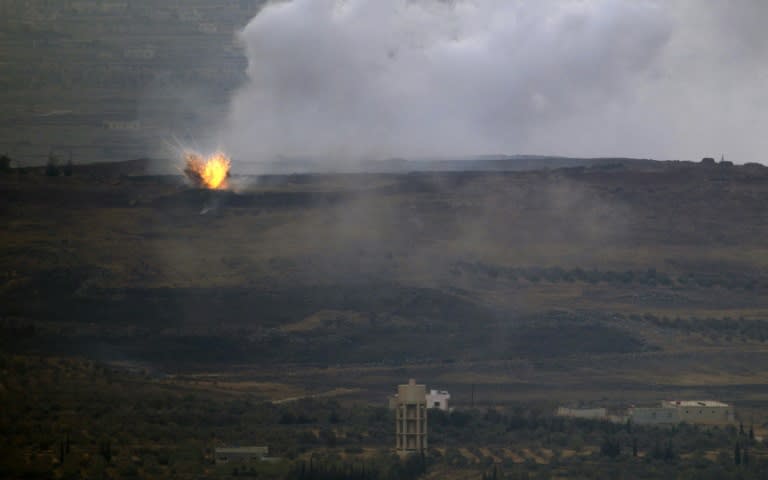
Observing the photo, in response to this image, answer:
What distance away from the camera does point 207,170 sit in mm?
109938

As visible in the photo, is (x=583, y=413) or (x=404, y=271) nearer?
(x=583, y=413)

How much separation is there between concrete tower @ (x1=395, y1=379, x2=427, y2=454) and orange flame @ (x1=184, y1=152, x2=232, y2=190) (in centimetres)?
3868

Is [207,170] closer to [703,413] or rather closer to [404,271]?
[404,271]

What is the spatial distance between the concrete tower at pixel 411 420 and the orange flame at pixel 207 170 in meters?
38.7

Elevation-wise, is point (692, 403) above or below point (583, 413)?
above

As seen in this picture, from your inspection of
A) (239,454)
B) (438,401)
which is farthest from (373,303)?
(239,454)

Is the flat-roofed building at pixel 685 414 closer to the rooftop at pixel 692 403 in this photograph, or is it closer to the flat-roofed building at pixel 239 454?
A: the rooftop at pixel 692 403

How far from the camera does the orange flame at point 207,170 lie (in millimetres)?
109562

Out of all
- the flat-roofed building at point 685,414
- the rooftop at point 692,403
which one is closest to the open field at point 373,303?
the rooftop at point 692,403

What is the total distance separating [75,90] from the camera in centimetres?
9631

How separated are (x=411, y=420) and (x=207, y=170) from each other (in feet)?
129

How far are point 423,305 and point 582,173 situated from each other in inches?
915

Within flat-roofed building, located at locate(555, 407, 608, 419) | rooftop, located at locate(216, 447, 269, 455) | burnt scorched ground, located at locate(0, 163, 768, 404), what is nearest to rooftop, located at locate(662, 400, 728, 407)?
flat-roofed building, located at locate(555, 407, 608, 419)

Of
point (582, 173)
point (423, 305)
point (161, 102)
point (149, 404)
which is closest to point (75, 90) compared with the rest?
point (161, 102)
